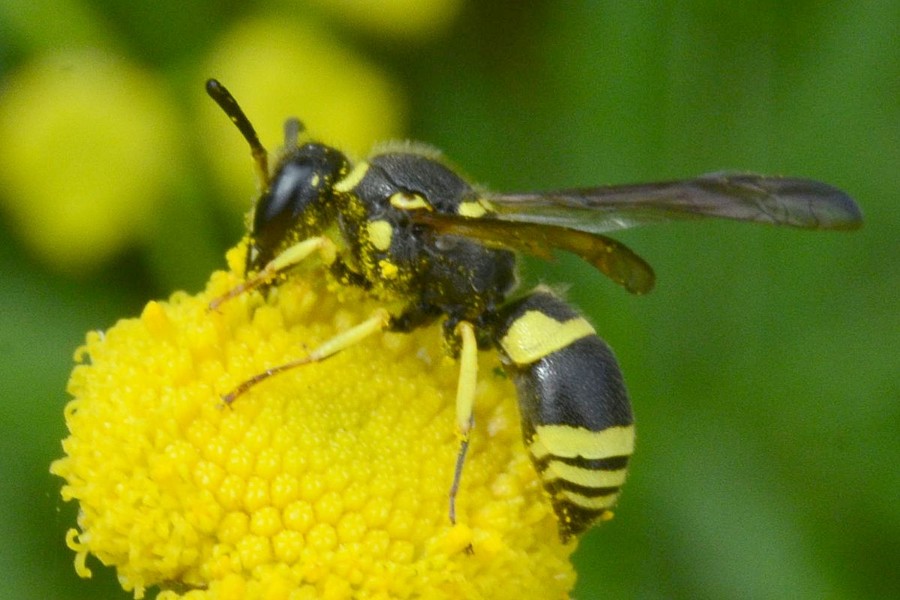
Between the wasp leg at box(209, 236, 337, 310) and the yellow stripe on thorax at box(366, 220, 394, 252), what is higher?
the yellow stripe on thorax at box(366, 220, 394, 252)

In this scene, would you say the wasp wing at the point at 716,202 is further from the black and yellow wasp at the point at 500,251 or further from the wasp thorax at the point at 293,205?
the wasp thorax at the point at 293,205

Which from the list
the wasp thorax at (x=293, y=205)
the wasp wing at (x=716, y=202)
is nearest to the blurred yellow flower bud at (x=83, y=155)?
the wasp thorax at (x=293, y=205)

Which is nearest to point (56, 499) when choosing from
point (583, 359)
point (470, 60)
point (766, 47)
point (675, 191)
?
point (583, 359)

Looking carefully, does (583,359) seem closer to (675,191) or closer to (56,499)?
(675,191)

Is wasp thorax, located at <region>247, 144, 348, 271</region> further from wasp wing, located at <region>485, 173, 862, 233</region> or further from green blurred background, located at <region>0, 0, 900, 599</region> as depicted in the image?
green blurred background, located at <region>0, 0, 900, 599</region>

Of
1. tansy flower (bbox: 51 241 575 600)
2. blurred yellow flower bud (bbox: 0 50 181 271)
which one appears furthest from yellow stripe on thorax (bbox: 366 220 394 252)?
blurred yellow flower bud (bbox: 0 50 181 271)

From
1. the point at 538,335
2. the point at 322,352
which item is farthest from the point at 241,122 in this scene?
the point at 538,335
